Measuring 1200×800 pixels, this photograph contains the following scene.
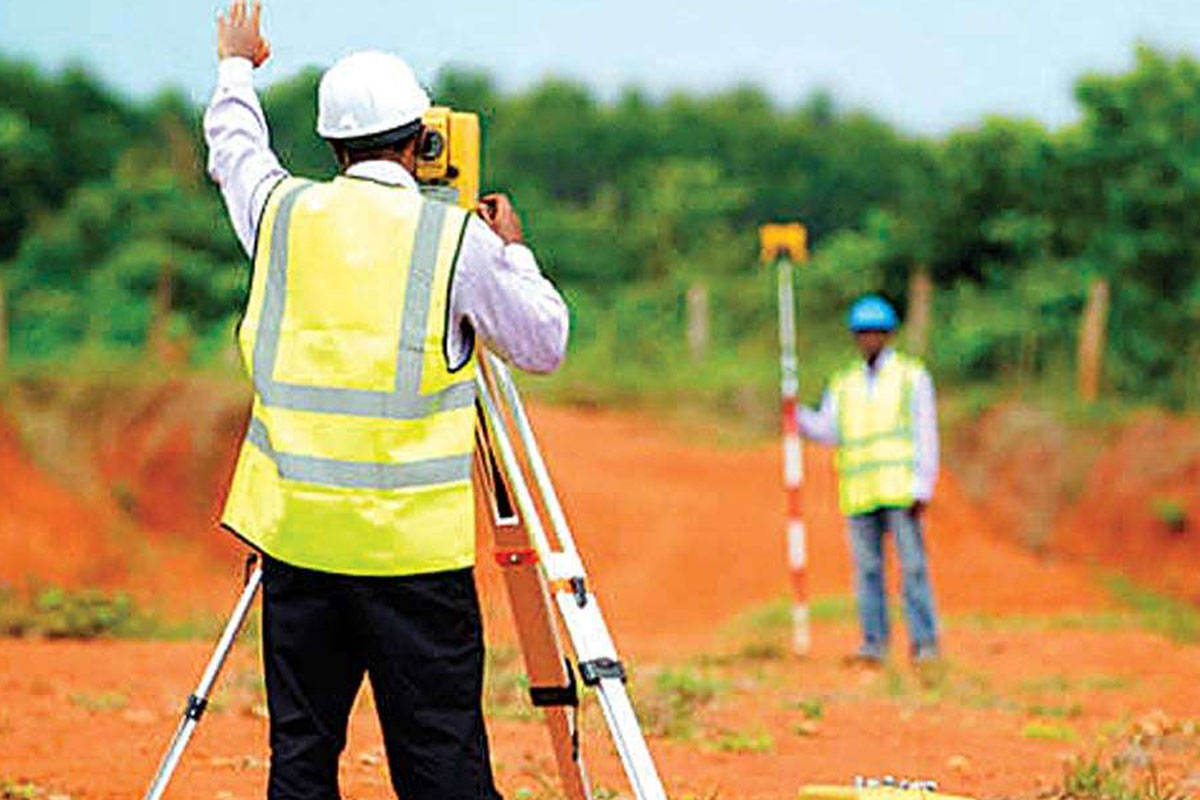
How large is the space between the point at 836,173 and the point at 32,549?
27505 mm

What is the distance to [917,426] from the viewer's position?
30.5ft

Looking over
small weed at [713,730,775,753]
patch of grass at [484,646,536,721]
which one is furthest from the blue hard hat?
small weed at [713,730,775,753]

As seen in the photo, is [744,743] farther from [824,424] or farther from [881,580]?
[824,424]

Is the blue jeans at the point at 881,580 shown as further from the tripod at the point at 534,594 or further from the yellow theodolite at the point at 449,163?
the yellow theodolite at the point at 449,163

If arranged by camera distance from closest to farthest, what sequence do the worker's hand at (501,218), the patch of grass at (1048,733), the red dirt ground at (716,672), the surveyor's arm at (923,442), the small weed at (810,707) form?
the worker's hand at (501,218)
the red dirt ground at (716,672)
the patch of grass at (1048,733)
the small weed at (810,707)
the surveyor's arm at (923,442)

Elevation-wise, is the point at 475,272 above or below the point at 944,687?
above

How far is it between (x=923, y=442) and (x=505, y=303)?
6.22 meters

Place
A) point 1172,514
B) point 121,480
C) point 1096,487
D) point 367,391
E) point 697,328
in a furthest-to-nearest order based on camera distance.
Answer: point 697,328 < point 1096,487 < point 121,480 < point 1172,514 < point 367,391

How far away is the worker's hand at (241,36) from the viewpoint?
12.0 ft

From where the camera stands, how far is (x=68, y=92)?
94.8 feet

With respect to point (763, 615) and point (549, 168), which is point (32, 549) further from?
point (549, 168)

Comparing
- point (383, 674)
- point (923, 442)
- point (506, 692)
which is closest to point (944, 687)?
point (923, 442)

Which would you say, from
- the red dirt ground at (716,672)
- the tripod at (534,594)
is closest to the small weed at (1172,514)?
the red dirt ground at (716,672)

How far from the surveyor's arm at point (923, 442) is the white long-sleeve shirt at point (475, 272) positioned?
603 centimetres
